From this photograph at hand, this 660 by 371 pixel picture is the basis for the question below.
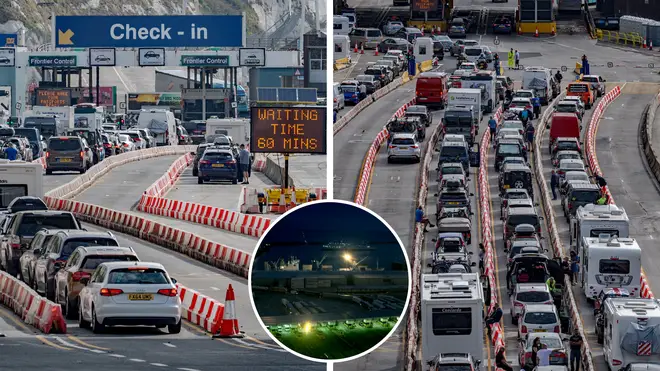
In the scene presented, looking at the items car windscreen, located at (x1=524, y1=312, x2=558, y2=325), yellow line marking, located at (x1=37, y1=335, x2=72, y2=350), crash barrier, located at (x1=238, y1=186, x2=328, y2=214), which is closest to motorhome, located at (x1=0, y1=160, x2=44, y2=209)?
crash barrier, located at (x1=238, y1=186, x2=328, y2=214)

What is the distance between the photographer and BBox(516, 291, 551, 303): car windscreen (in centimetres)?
5612

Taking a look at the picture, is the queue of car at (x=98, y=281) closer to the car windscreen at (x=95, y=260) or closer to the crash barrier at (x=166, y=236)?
the car windscreen at (x=95, y=260)

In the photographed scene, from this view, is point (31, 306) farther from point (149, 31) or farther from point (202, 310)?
point (149, 31)

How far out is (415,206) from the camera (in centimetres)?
8306

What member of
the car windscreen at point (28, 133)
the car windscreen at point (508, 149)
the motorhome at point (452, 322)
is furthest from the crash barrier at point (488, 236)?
the car windscreen at point (28, 133)

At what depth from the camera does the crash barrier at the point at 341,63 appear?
14289 cm

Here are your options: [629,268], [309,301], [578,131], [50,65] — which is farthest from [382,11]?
[309,301]

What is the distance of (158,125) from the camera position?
104 meters

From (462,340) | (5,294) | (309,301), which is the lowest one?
(462,340)

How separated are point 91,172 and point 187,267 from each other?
115 ft

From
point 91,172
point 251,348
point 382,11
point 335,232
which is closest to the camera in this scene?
point 335,232

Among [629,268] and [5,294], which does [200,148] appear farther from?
[5,294]

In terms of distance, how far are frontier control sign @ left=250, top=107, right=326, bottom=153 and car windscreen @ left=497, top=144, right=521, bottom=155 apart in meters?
58.5

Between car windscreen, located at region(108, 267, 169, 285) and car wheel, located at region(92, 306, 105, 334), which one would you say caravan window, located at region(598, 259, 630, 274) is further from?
car wheel, located at region(92, 306, 105, 334)
